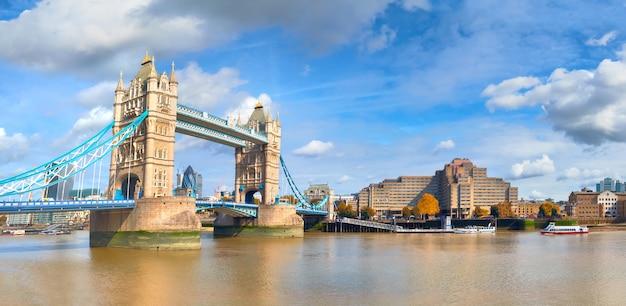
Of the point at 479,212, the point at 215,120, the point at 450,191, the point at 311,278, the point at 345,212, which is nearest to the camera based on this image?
the point at 311,278

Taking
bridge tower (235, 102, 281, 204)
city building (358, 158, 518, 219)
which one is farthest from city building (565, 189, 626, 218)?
bridge tower (235, 102, 281, 204)

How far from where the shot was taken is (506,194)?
17212 centimetres

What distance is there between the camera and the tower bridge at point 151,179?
53.8 metres

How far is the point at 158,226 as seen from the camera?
54.0m

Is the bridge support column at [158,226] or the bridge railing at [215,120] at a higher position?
the bridge railing at [215,120]

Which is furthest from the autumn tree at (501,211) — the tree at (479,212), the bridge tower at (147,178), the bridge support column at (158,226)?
the bridge support column at (158,226)

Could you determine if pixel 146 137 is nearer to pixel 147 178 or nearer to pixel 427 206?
pixel 147 178

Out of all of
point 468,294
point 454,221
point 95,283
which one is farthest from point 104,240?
point 454,221

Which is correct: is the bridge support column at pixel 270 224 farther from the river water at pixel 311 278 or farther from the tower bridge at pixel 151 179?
the river water at pixel 311 278

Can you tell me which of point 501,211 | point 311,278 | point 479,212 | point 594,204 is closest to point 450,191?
point 479,212

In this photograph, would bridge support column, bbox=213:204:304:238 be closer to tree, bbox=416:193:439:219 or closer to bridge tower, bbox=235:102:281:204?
bridge tower, bbox=235:102:281:204

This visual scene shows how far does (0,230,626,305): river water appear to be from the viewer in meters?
27.0

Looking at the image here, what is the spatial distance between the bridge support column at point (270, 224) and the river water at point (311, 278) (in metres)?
29.6

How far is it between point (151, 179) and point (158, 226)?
8201 mm
